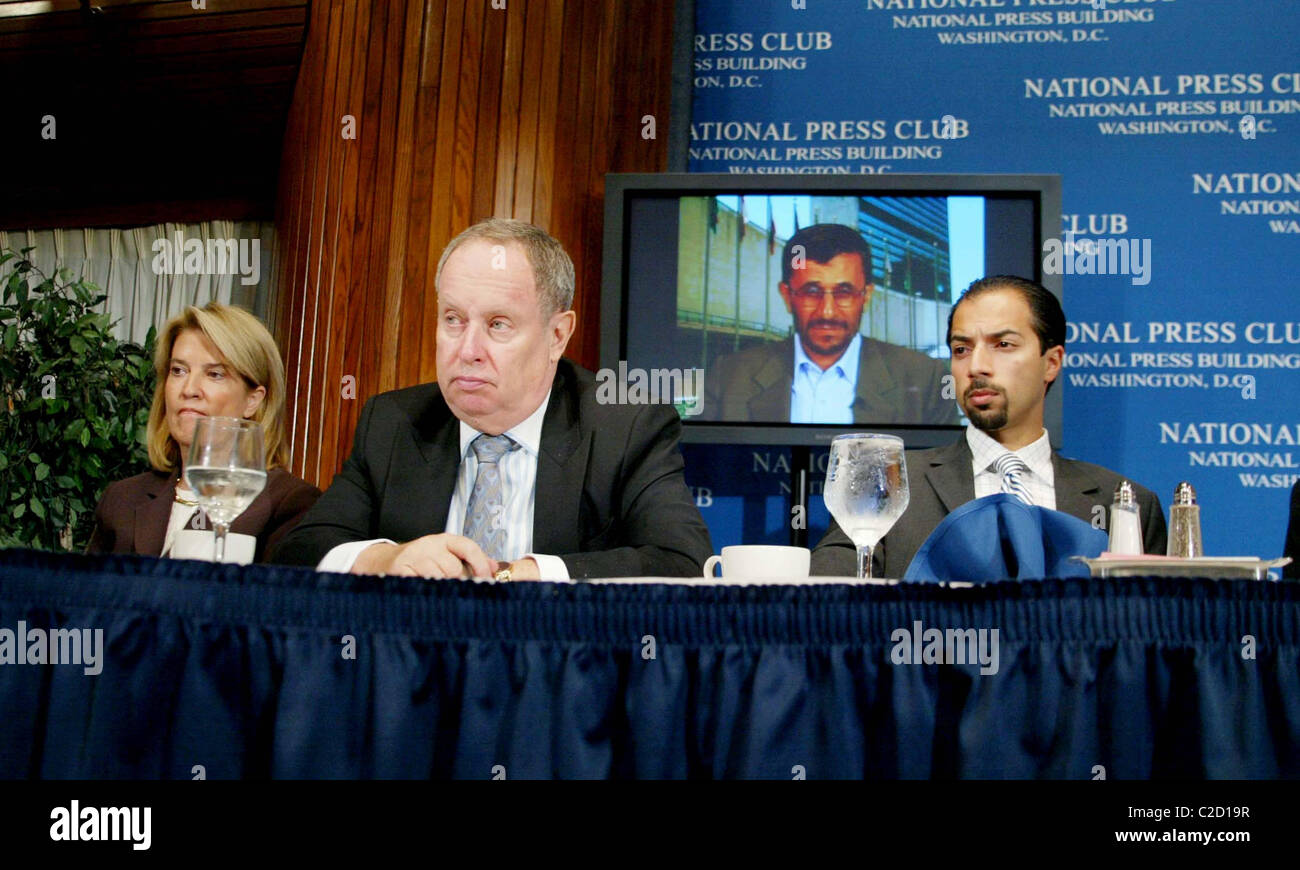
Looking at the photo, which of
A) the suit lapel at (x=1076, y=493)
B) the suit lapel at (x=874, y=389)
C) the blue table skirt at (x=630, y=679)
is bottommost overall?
the blue table skirt at (x=630, y=679)

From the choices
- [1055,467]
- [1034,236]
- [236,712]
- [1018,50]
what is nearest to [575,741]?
[236,712]

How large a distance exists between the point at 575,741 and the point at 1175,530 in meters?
0.90

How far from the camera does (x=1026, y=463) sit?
239cm

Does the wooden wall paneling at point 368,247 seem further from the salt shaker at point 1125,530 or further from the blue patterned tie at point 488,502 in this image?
the salt shaker at point 1125,530

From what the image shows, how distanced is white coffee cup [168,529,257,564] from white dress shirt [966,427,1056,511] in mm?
1468

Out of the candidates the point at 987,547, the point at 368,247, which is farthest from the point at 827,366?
the point at 987,547

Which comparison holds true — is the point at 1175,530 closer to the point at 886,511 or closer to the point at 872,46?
the point at 886,511

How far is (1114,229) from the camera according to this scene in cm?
335

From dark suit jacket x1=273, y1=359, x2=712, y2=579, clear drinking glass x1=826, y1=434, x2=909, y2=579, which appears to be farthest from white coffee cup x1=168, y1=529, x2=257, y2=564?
clear drinking glass x1=826, y1=434, x2=909, y2=579

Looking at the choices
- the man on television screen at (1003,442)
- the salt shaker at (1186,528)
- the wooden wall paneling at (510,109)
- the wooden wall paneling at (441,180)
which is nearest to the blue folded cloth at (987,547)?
the salt shaker at (1186,528)

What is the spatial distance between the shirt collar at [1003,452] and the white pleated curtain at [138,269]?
3457 mm

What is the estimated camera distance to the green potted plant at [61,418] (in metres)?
3.37

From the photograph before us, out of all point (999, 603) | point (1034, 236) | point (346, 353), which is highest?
point (1034, 236)

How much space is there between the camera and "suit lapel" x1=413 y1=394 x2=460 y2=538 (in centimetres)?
181
